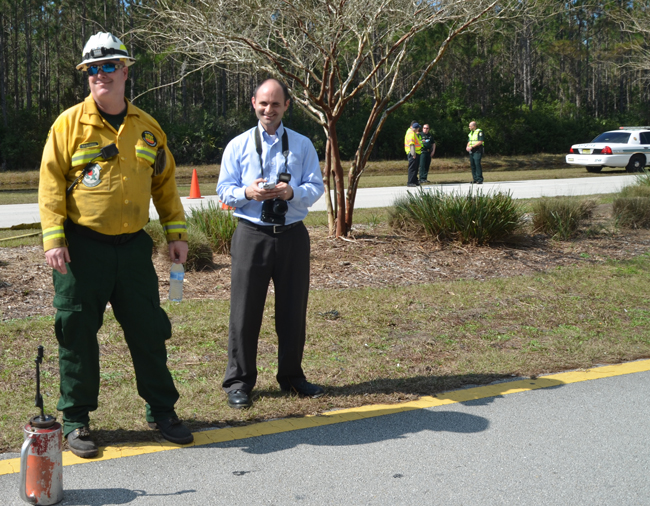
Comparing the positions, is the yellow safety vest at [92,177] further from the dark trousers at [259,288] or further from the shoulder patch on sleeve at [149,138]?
the dark trousers at [259,288]

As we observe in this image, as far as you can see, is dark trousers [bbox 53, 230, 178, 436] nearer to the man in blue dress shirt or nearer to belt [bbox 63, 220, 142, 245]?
belt [bbox 63, 220, 142, 245]

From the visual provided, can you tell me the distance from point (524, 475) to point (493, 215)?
5876 millimetres

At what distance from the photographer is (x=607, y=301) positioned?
7004 mm

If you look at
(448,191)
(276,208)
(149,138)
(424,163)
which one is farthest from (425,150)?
(149,138)

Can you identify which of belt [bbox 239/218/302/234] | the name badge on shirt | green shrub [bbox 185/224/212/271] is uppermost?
the name badge on shirt

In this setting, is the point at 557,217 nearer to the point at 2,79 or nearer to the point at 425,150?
the point at 425,150

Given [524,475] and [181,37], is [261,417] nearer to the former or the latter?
[524,475]

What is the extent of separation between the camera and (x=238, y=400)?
4340 millimetres

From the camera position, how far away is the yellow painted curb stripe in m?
3.71

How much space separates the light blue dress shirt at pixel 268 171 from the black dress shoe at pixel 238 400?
1.04 meters

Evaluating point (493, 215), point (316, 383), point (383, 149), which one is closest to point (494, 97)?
point (383, 149)

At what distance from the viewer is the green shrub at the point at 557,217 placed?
386 inches

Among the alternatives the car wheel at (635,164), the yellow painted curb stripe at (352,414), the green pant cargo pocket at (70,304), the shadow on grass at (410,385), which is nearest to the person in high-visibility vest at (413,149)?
the car wheel at (635,164)

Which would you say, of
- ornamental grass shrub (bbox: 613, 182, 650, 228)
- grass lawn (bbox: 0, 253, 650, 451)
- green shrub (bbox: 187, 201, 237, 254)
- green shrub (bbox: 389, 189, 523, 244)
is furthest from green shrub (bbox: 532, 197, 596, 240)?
green shrub (bbox: 187, 201, 237, 254)
